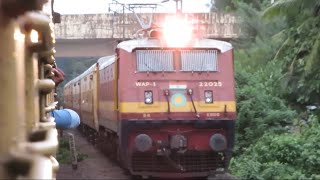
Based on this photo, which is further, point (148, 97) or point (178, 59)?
point (178, 59)

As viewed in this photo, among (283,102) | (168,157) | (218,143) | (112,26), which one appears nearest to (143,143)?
(168,157)

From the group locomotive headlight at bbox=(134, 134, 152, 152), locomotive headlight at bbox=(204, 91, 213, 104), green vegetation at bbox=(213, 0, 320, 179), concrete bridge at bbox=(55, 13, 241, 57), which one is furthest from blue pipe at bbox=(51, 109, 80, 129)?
concrete bridge at bbox=(55, 13, 241, 57)

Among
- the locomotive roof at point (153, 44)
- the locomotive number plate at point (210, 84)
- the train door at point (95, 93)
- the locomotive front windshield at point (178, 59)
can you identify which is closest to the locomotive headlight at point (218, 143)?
the locomotive number plate at point (210, 84)

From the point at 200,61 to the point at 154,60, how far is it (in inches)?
33.3

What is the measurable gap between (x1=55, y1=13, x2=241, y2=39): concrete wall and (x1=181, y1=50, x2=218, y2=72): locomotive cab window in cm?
1786

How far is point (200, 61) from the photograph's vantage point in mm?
10664

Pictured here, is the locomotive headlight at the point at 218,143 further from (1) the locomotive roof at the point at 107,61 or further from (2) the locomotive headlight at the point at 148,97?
(1) the locomotive roof at the point at 107,61

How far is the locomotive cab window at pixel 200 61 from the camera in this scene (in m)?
10.6

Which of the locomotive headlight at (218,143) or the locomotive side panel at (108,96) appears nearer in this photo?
the locomotive headlight at (218,143)

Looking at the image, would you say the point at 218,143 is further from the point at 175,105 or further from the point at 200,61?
the point at 200,61

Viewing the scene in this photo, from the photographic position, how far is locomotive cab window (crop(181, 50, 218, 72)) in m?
10.6

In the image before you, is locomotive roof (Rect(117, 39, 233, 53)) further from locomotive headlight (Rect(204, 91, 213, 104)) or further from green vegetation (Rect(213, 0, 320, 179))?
green vegetation (Rect(213, 0, 320, 179))

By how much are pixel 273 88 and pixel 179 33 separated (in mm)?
10127

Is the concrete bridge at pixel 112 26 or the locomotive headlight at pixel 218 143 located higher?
the concrete bridge at pixel 112 26
